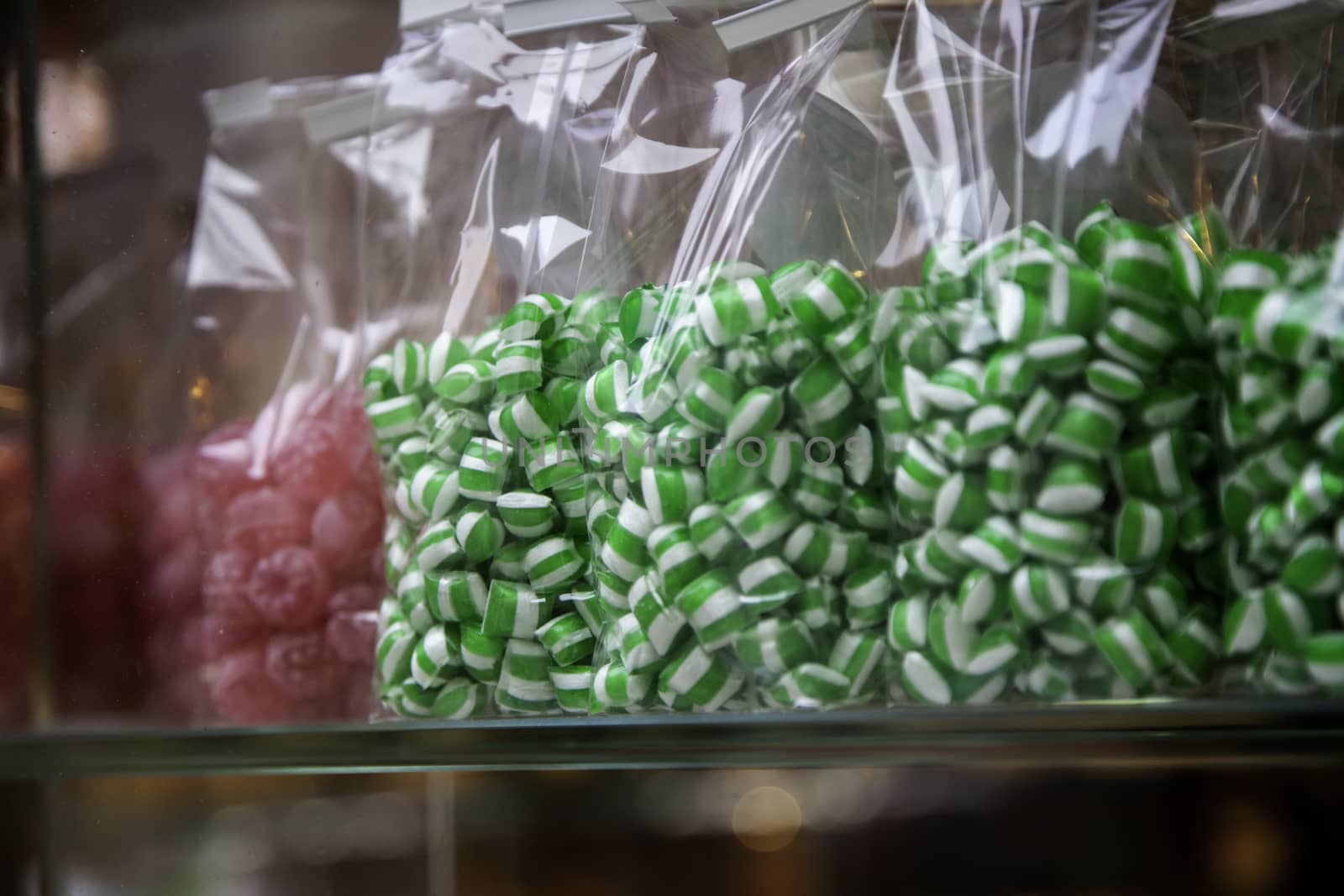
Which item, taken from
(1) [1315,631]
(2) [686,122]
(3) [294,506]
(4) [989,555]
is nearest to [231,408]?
(3) [294,506]

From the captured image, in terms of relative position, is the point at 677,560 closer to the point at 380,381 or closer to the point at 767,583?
the point at 767,583

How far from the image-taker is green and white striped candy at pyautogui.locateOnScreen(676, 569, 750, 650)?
462mm

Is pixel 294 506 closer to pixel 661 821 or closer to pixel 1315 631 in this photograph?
pixel 661 821

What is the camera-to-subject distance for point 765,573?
18.0 inches

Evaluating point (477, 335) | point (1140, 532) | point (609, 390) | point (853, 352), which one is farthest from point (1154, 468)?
point (477, 335)

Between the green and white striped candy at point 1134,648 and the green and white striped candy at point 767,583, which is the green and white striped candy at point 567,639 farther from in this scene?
the green and white striped candy at point 1134,648

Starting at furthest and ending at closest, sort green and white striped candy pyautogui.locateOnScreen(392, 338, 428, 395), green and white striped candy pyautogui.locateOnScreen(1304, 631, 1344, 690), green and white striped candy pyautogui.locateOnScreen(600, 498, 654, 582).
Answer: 1. green and white striped candy pyautogui.locateOnScreen(392, 338, 428, 395)
2. green and white striped candy pyautogui.locateOnScreen(600, 498, 654, 582)
3. green and white striped candy pyautogui.locateOnScreen(1304, 631, 1344, 690)

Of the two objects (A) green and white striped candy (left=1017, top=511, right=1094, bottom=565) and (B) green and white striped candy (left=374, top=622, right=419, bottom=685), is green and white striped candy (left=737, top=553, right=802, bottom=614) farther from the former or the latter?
(B) green and white striped candy (left=374, top=622, right=419, bottom=685)

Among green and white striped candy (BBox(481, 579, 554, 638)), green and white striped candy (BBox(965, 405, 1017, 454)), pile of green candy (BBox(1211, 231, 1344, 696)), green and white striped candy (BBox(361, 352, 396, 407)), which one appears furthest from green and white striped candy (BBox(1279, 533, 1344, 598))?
green and white striped candy (BBox(361, 352, 396, 407))

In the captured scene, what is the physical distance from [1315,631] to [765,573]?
7.7 inches

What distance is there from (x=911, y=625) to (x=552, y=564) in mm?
175

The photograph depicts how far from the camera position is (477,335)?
0.62 m

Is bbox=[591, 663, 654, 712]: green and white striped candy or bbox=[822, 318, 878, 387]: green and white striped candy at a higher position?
bbox=[822, 318, 878, 387]: green and white striped candy

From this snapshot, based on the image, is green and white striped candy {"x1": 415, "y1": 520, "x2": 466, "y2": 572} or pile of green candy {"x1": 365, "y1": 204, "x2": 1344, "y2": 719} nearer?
pile of green candy {"x1": 365, "y1": 204, "x2": 1344, "y2": 719}
